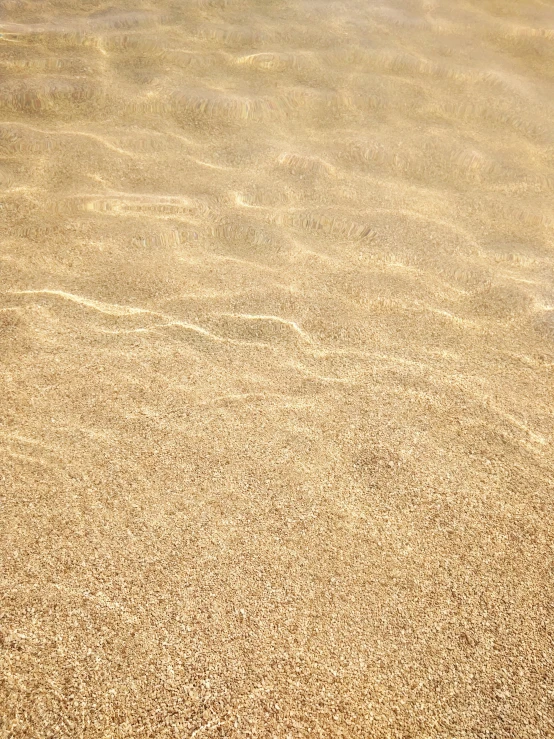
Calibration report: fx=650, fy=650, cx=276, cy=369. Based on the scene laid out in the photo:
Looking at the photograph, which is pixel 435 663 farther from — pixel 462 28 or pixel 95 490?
pixel 462 28

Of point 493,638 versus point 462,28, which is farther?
point 462,28

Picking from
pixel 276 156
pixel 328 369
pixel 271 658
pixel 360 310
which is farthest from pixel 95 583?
pixel 276 156

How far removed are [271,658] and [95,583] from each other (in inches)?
11.8

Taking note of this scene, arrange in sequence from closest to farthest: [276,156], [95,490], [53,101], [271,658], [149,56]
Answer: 1. [271,658]
2. [95,490]
3. [276,156]
4. [53,101]
5. [149,56]

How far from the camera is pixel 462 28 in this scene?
3.10 m

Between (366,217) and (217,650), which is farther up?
(366,217)

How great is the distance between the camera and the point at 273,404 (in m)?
1.36

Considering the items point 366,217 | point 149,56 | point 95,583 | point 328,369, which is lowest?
point 95,583

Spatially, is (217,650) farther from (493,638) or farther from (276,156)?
(276,156)

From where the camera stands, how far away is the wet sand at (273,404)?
3.10 feet

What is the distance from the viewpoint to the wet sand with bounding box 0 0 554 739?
946 mm

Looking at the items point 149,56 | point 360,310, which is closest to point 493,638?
point 360,310

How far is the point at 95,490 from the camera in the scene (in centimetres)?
116

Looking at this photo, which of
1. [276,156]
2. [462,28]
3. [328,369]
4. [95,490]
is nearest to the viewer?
[95,490]
